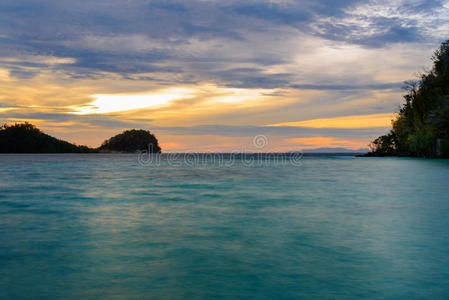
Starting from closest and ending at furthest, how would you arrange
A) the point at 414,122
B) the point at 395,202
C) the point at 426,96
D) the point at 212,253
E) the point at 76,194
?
the point at 212,253 → the point at 395,202 → the point at 76,194 → the point at 426,96 → the point at 414,122

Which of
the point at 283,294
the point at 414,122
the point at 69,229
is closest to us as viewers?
the point at 283,294

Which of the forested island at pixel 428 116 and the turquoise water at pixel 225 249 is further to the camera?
the forested island at pixel 428 116

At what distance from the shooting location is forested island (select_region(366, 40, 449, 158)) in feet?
185

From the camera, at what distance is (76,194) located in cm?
2231

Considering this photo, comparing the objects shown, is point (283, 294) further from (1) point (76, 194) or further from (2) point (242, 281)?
A: (1) point (76, 194)

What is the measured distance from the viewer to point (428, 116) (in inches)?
2447

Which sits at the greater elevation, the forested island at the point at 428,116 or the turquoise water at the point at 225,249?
the forested island at the point at 428,116

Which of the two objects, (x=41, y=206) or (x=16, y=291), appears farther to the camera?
(x=41, y=206)

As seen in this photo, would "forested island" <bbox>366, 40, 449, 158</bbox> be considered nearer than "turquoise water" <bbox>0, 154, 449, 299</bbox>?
No

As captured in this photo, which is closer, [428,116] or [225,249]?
[225,249]

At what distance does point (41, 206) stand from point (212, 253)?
1131 cm

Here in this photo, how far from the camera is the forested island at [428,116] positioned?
56.4 meters

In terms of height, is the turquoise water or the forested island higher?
the forested island

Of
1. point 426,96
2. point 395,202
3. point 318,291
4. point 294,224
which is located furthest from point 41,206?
point 426,96
